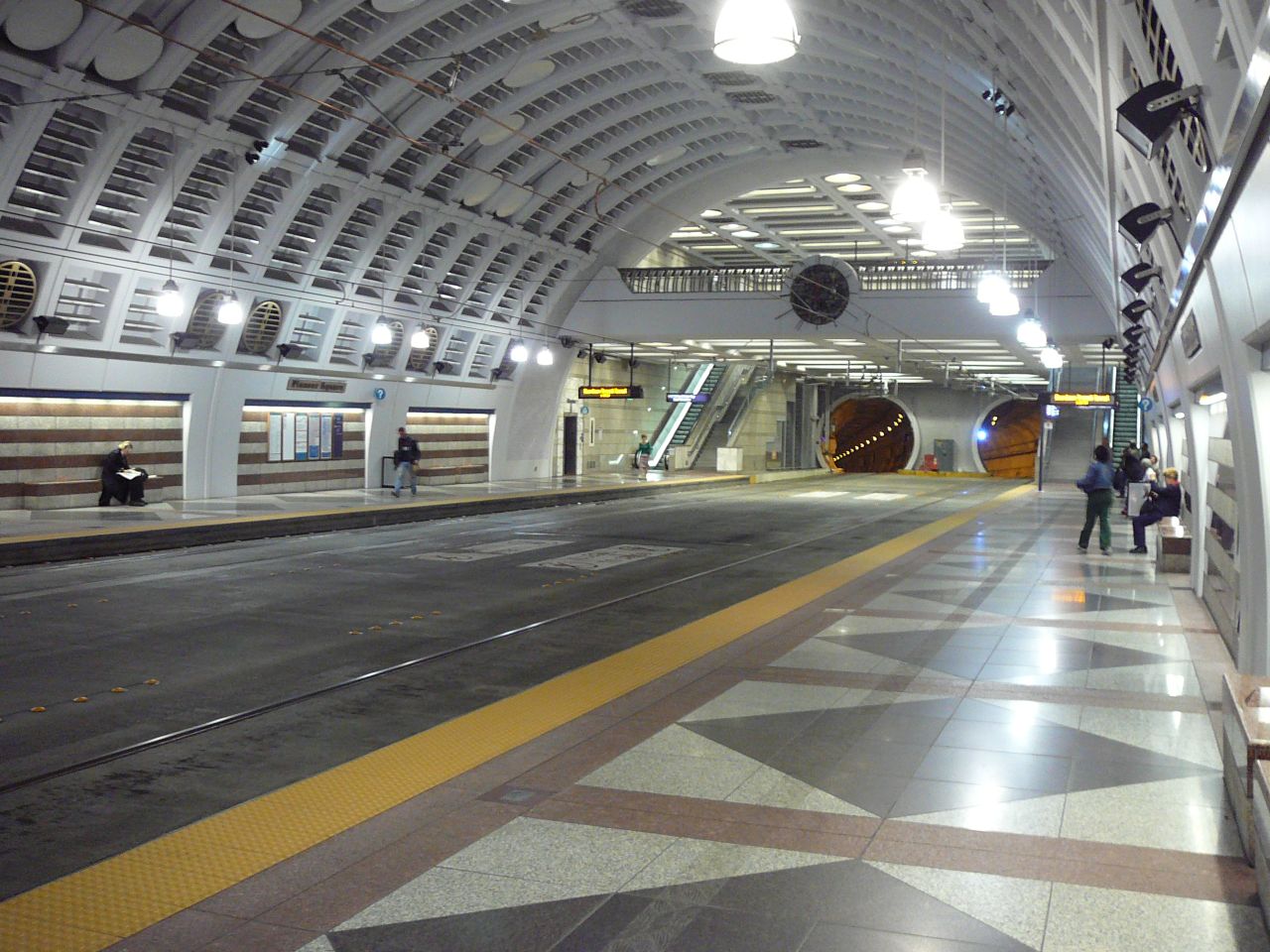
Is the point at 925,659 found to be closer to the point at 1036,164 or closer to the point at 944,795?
the point at 944,795

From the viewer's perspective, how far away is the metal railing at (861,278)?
3462cm

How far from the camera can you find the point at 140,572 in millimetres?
15789

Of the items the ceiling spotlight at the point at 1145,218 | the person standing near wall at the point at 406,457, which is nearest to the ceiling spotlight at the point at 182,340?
the person standing near wall at the point at 406,457

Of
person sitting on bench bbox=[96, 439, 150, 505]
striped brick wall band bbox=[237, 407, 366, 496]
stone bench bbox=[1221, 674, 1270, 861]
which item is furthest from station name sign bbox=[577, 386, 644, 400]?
stone bench bbox=[1221, 674, 1270, 861]

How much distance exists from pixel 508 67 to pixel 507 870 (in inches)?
869

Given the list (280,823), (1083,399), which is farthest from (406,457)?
(280,823)

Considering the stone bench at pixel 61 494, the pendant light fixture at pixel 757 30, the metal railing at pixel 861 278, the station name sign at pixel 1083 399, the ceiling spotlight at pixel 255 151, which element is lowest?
the stone bench at pixel 61 494

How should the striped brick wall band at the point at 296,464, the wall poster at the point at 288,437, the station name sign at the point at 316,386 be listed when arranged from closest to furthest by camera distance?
the striped brick wall band at the point at 296,464, the station name sign at the point at 316,386, the wall poster at the point at 288,437

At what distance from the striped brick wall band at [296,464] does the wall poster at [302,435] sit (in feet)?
0.40

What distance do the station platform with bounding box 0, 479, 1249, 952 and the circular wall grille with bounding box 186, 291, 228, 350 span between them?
17.5 meters

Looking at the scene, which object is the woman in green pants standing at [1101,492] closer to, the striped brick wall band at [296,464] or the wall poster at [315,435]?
the striped brick wall band at [296,464]

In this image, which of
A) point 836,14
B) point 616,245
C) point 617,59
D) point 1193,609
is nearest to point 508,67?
point 617,59

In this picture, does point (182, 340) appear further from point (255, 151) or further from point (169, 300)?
point (255, 151)

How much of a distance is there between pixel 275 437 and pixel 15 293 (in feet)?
28.6
